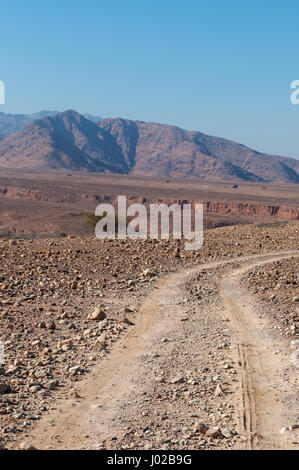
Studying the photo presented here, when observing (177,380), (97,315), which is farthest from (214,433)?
(97,315)

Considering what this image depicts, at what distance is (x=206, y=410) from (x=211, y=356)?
1.93m

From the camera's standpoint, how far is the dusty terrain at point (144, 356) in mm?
5574

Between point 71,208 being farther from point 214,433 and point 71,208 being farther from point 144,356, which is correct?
point 214,433

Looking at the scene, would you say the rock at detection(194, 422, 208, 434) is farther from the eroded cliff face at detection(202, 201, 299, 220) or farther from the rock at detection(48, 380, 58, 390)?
the eroded cliff face at detection(202, 201, 299, 220)

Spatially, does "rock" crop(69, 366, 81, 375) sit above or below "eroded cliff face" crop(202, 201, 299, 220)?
above

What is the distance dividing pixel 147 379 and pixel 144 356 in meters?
0.93

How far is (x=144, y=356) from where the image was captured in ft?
26.1

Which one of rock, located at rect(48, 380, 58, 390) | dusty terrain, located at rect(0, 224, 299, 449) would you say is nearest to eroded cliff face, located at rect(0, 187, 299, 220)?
dusty terrain, located at rect(0, 224, 299, 449)

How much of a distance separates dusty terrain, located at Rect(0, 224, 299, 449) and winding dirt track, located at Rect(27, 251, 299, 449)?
0.7 inches

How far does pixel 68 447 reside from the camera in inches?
204

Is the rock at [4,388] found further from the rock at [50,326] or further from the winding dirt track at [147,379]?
the rock at [50,326]

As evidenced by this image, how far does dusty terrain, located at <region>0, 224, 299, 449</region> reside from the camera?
5.57m
